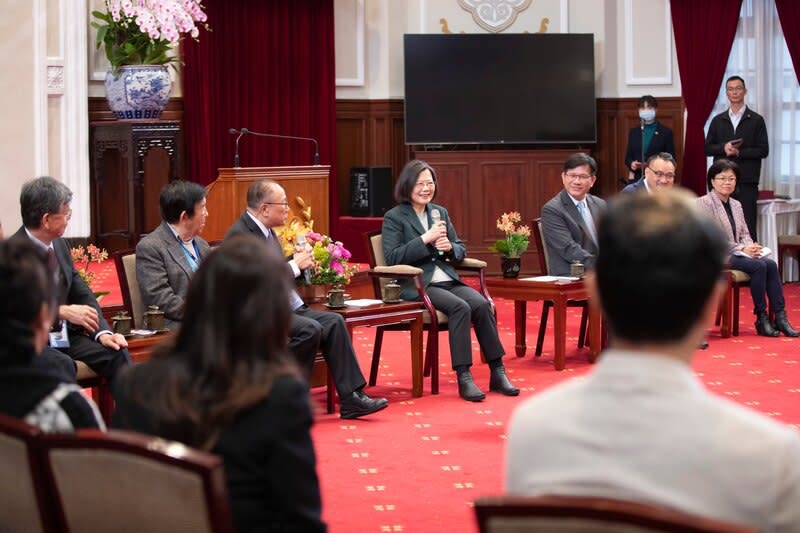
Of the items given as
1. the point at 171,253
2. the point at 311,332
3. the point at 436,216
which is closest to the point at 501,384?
the point at 436,216

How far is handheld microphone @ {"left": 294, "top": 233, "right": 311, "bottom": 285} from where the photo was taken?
5805mm

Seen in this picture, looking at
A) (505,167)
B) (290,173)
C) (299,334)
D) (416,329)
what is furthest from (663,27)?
(299,334)

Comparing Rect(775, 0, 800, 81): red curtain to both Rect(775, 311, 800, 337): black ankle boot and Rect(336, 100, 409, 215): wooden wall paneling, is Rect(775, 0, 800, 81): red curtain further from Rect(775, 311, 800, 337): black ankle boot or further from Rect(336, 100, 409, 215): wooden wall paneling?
Rect(775, 311, 800, 337): black ankle boot

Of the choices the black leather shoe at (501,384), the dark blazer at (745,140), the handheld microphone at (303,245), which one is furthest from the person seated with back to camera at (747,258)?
the handheld microphone at (303,245)

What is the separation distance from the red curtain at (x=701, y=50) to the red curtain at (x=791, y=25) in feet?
1.18

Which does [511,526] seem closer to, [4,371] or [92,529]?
[92,529]

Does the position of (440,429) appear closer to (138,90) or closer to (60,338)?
(60,338)

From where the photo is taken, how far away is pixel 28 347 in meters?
2.30

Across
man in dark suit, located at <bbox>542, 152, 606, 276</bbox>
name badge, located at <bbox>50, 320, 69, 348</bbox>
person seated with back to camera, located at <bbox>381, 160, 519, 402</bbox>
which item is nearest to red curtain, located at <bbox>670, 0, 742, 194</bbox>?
man in dark suit, located at <bbox>542, 152, 606, 276</bbox>

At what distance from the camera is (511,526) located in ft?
5.09

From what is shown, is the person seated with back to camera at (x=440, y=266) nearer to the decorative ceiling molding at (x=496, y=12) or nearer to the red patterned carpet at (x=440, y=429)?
the red patterned carpet at (x=440, y=429)

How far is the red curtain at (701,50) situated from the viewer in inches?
421

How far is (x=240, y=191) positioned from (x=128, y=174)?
139 cm

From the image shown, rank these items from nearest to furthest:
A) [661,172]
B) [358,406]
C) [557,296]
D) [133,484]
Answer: [133,484] → [358,406] → [557,296] → [661,172]
